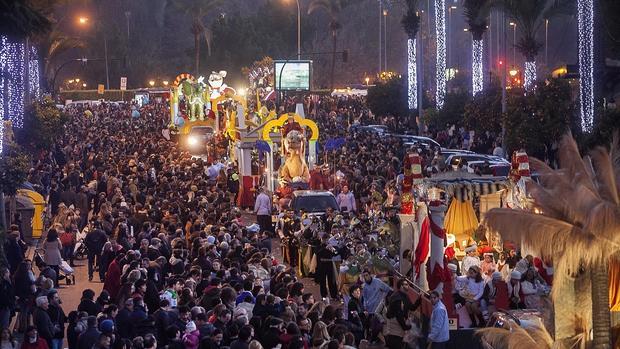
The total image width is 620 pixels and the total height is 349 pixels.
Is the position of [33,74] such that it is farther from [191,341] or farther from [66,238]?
[191,341]

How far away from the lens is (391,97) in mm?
64750

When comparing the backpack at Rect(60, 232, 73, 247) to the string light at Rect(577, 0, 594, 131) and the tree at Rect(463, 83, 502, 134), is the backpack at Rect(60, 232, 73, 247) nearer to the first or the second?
the string light at Rect(577, 0, 594, 131)

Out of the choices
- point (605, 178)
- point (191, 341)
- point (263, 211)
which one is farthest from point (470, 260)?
point (605, 178)

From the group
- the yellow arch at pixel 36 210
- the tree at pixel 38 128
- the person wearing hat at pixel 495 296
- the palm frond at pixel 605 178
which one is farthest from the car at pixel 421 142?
the palm frond at pixel 605 178

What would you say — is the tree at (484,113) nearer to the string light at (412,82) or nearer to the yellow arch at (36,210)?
the string light at (412,82)

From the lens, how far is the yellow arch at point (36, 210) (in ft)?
93.9

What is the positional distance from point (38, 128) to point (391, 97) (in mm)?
27803

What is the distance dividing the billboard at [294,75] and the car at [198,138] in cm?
961

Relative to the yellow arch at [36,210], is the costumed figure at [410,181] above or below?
above

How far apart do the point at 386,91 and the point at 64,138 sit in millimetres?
17465

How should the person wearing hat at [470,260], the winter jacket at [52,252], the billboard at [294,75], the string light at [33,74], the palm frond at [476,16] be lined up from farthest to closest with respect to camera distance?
the billboard at [294,75], the string light at [33,74], the palm frond at [476,16], the winter jacket at [52,252], the person wearing hat at [470,260]

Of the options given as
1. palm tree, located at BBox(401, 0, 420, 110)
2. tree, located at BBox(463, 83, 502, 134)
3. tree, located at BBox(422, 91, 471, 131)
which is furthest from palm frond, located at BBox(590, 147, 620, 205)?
palm tree, located at BBox(401, 0, 420, 110)

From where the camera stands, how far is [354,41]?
12100 centimetres

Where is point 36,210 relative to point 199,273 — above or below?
above
